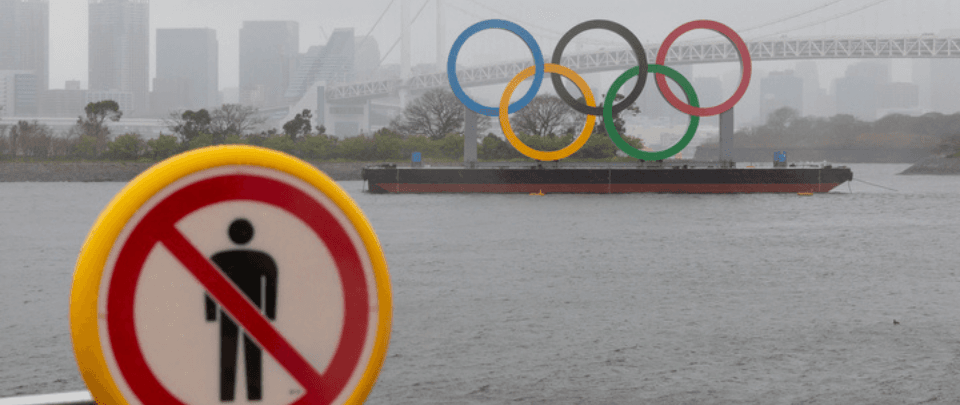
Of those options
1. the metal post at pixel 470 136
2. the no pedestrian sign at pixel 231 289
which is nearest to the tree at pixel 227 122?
the metal post at pixel 470 136

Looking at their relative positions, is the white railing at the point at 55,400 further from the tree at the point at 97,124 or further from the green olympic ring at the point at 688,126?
the tree at the point at 97,124

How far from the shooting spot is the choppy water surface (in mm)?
5609

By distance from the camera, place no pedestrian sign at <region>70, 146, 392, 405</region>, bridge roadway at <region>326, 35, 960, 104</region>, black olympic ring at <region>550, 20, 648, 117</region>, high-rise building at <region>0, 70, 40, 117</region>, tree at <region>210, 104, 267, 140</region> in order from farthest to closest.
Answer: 1. high-rise building at <region>0, 70, 40, 117</region>
2. tree at <region>210, 104, 267, 140</region>
3. bridge roadway at <region>326, 35, 960, 104</region>
4. black olympic ring at <region>550, 20, 648, 117</region>
5. no pedestrian sign at <region>70, 146, 392, 405</region>

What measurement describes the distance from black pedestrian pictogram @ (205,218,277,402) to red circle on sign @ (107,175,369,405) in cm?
2

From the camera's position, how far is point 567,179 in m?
44.0

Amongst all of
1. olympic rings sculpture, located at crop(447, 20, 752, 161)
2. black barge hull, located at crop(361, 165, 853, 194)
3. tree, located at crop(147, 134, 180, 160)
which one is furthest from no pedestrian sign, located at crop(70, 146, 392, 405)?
tree, located at crop(147, 134, 180, 160)

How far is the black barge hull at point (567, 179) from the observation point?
43719 millimetres

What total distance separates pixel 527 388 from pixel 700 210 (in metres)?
29.1

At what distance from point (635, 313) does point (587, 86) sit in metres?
31.8

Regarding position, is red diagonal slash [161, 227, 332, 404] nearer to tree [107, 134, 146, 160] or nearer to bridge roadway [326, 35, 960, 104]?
tree [107, 134, 146, 160]

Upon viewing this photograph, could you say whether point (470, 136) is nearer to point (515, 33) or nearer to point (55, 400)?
point (515, 33)

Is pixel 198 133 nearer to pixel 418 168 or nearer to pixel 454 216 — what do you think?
pixel 418 168

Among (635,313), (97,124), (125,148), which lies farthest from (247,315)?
(97,124)

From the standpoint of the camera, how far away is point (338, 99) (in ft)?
305
